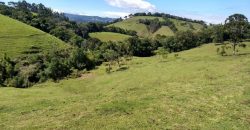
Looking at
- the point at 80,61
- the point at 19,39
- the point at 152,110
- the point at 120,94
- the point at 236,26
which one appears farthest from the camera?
the point at 19,39

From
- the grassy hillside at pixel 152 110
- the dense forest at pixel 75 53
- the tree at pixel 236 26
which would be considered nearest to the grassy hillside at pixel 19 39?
the dense forest at pixel 75 53

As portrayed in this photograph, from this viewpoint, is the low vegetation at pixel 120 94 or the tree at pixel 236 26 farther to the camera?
the tree at pixel 236 26

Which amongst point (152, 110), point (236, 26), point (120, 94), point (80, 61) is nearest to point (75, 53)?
point (80, 61)

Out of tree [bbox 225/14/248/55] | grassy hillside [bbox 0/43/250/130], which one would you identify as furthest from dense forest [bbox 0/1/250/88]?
grassy hillside [bbox 0/43/250/130]

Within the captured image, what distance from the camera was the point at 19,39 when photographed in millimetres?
126812

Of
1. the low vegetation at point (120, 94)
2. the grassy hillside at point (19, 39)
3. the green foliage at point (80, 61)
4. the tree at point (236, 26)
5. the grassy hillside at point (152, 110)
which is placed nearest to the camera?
the grassy hillside at point (152, 110)

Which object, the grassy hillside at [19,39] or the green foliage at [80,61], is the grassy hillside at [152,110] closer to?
the green foliage at [80,61]

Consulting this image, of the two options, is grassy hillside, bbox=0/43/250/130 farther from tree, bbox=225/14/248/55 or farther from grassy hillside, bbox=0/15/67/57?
grassy hillside, bbox=0/15/67/57

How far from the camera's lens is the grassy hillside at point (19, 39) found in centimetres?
11675

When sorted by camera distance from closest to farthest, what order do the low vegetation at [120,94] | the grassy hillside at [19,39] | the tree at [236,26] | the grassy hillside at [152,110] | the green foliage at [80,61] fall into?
the grassy hillside at [152,110], the low vegetation at [120,94], the tree at [236,26], the green foliage at [80,61], the grassy hillside at [19,39]

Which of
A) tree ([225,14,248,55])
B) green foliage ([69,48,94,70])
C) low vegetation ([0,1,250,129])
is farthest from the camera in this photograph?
green foliage ([69,48,94,70])

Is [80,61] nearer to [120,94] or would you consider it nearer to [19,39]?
[19,39]

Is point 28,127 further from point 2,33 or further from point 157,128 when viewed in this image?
point 2,33

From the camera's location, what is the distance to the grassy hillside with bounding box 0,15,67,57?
383ft
